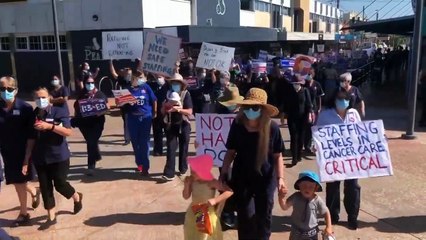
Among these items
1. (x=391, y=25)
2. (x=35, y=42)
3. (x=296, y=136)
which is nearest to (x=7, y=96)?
(x=296, y=136)

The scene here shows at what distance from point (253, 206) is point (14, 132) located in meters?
2.93

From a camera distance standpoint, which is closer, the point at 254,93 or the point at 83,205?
the point at 254,93

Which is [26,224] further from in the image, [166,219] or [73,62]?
[73,62]

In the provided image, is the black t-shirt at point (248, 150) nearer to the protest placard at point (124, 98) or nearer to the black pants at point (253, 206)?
the black pants at point (253, 206)

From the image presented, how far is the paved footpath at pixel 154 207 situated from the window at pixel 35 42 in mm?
16278

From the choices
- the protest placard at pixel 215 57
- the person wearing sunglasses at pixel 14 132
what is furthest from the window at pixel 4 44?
the person wearing sunglasses at pixel 14 132

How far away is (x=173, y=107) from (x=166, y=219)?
1937 millimetres

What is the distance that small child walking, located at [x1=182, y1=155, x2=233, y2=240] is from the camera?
412 cm

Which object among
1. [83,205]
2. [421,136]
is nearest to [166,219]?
[83,205]

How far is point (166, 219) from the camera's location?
5.98 m

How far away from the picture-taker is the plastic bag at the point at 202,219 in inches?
160

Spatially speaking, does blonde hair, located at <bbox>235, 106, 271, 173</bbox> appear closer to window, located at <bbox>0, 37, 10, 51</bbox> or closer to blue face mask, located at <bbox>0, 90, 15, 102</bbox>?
blue face mask, located at <bbox>0, 90, 15, 102</bbox>

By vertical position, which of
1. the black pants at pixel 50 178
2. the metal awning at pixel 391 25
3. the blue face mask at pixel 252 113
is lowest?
the black pants at pixel 50 178

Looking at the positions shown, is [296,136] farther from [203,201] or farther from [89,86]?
[203,201]
